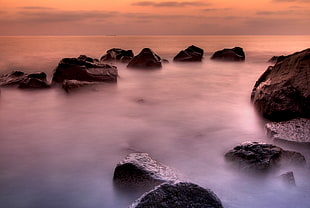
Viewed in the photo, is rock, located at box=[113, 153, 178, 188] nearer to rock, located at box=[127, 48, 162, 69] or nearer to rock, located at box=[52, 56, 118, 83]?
rock, located at box=[52, 56, 118, 83]

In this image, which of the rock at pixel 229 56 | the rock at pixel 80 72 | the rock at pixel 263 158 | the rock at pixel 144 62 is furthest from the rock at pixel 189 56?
the rock at pixel 263 158

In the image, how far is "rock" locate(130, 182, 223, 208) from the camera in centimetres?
251

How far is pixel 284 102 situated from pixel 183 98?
409 centimetres

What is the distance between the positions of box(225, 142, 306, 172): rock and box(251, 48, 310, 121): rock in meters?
2.01

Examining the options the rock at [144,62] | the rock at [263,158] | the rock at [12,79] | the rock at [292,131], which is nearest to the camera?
the rock at [263,158]

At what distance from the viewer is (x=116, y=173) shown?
151 inches

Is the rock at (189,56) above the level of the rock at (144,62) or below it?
below

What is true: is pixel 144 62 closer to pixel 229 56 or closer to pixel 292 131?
pixel 229 56

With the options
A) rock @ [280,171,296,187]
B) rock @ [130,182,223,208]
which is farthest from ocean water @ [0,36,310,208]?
rock @ [130,182,223,208]

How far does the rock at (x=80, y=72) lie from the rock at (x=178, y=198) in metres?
9.03

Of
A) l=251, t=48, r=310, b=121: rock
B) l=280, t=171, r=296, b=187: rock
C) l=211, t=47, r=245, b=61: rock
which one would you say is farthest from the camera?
l=211, t=47, r=245, b=61: rock

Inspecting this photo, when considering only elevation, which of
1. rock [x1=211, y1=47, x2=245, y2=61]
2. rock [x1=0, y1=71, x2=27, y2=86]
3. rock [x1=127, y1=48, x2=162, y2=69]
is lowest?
rock [x1=211, y1=47, x2=245, y2=61]

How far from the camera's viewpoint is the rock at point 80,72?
36.9 feet

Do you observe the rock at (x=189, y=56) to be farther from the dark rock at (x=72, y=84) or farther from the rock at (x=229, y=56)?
the dark rock at (x=72, y=84)
